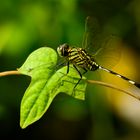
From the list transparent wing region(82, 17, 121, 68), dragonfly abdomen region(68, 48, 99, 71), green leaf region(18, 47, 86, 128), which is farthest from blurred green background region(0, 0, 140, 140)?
green leaf region(18, 47, 86, 128)

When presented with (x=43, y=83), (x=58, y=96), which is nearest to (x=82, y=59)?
(x=43, y=83)

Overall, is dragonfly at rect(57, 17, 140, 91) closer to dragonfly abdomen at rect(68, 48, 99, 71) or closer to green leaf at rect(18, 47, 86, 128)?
dragonfly abdomen at rect(68, 48, 99, 71)

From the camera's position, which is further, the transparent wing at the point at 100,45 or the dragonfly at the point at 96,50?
the transparent wing at the point at 100,45

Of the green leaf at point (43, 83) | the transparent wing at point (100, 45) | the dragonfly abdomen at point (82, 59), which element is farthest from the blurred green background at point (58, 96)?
the green leaf at point (43, 83)

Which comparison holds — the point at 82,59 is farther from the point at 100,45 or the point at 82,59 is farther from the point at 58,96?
the point at 58,96

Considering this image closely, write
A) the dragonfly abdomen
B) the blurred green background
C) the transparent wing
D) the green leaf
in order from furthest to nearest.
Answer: the blurred green background → the transparent wing → the dragonfly abdomen → the green leaf

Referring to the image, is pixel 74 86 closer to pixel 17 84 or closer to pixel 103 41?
pixel 103 41

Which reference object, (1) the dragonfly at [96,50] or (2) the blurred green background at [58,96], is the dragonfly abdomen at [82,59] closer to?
(1) the dragonfly at [96,50]
